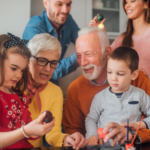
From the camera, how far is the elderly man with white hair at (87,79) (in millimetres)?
1221

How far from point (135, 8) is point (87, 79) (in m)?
0.59

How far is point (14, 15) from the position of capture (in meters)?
1.13

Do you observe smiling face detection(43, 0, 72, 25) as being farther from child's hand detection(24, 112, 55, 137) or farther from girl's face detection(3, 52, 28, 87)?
child's hand detection(24, 112, 55, 137)

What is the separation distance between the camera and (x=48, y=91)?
115cm

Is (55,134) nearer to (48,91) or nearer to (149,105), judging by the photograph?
(48,91)

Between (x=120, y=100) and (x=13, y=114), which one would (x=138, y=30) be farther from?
(x=13, y=114)

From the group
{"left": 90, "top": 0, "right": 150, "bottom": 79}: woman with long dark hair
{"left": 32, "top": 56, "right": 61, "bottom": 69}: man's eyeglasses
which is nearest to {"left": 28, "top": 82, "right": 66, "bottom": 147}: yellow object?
{"left": 32, "top": 56, "right": 61, "bottom": 69}: man's eyeglasses

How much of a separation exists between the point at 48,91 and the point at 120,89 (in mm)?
438

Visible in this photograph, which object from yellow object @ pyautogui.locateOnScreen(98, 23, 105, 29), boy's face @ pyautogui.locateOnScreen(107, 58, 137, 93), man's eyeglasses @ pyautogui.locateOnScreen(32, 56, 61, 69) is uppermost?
yellow object @ pyautogui.locateOnScreen(98, 23, 105, 29)

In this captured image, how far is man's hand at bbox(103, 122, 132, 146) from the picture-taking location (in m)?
1.02

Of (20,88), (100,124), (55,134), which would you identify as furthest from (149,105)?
(20,88)

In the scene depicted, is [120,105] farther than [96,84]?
No

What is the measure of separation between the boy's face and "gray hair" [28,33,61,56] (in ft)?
1.12

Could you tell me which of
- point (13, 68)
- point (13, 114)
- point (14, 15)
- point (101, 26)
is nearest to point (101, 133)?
point (13, 114)
